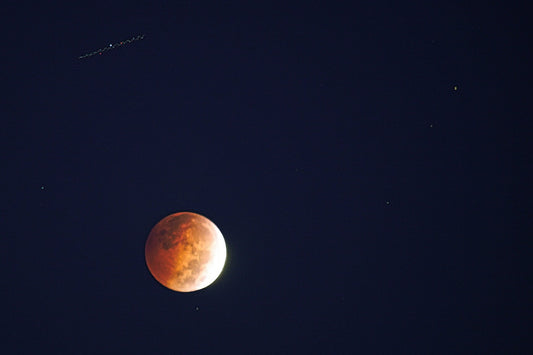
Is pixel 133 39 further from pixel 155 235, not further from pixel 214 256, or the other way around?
pixel 214 256

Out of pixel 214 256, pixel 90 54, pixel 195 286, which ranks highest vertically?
pixel 90 54

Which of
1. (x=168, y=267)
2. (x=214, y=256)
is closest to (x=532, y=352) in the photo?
(x=214, y=256)

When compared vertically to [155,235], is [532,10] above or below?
above

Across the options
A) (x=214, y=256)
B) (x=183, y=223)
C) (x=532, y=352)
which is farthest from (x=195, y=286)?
(x=532, y=352)

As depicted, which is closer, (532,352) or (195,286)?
(195,286)

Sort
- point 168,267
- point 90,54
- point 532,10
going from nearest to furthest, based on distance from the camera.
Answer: point 168,267
point 532,10
point 90,54

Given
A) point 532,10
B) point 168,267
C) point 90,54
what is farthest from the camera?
point 90,54

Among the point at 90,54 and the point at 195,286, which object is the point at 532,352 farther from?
the point at 90,54
